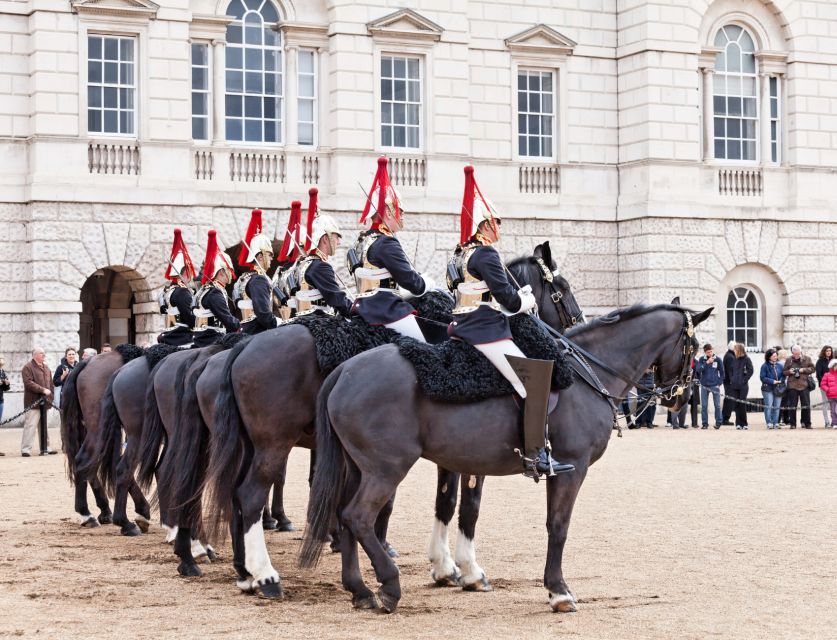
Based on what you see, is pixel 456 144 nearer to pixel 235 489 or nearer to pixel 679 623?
pixel 235 489

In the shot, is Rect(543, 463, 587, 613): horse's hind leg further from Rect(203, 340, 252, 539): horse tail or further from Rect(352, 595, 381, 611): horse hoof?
Rect(203, 340, 252, 539): horse tail

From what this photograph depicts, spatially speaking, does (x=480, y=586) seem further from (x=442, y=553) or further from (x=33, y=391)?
(x=33, y=391)

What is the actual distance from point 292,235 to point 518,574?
4.20m

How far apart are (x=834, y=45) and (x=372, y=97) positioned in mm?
10682

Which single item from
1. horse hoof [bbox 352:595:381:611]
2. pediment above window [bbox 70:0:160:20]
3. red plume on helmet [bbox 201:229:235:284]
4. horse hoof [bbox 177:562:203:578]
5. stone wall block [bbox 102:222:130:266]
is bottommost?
horse hoof [bbox 177:562:203:578]

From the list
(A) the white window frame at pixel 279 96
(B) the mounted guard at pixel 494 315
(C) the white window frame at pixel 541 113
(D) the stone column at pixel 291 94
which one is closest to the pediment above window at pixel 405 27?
(D) the stone column at pixel 291 94

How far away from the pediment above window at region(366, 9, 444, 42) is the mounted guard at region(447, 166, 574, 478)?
1838cm

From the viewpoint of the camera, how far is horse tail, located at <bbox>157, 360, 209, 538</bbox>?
10.7 meters

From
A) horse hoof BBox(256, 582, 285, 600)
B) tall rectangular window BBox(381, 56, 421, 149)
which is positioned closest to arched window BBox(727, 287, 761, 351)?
tall rectangular window BBox(381, 56, 421, 149)

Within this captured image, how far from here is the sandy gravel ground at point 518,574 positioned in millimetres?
8492

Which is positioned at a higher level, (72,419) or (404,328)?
(404,328)

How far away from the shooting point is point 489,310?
9367 mm

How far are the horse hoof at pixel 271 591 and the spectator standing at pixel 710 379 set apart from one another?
61.2 ft

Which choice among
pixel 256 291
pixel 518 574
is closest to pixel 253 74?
pixel 256 291
